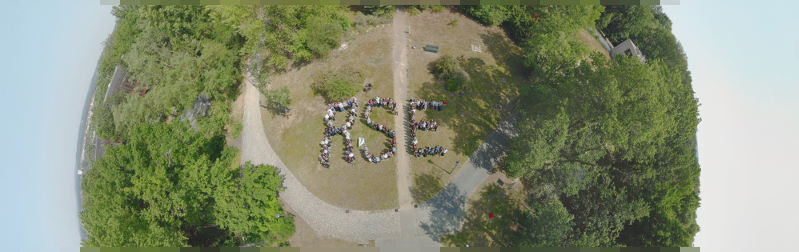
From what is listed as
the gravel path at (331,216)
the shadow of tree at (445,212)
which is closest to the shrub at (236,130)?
the gravel path at (331,216)

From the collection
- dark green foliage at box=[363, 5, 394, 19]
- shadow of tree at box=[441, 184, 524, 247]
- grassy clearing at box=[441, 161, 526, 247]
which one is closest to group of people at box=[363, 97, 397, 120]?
grassy clearing at box=[441, 161, 526, 247]

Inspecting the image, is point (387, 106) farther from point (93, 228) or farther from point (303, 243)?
point (93, 228)

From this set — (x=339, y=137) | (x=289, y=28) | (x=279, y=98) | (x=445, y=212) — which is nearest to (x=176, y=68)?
(x=289, y=28)

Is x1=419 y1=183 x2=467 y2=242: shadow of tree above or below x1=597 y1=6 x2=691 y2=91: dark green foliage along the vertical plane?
below

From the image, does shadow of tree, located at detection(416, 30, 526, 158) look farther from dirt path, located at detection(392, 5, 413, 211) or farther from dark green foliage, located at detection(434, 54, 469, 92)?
dirt path, located at detection(392, 5, 413, 211)

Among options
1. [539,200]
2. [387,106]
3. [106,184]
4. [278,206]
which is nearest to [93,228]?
[106,184]

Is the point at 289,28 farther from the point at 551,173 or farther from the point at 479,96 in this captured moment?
the point at 551,173
